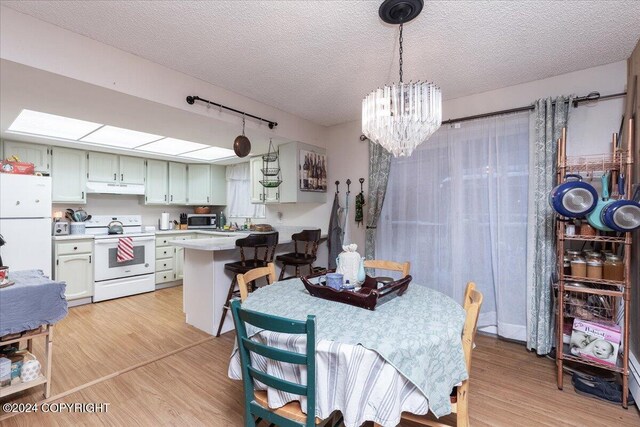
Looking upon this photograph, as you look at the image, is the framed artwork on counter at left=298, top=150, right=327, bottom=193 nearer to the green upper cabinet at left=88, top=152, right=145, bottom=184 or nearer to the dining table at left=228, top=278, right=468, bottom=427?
the dining table at left=228, top=278, right=468, bottom=427

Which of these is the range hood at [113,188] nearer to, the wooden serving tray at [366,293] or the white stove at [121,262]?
the white stove at [121,262]

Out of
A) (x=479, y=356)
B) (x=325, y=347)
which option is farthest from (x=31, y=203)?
(x=479, y=356)

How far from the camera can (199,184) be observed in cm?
532

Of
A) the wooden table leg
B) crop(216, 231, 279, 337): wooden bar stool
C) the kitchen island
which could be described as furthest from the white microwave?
the wooden table leg

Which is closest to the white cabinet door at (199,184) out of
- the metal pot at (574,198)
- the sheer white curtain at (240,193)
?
the sheer white curtain at (240,193)

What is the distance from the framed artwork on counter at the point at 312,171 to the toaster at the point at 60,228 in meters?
3.16

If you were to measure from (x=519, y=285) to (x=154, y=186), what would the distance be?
5165 mm

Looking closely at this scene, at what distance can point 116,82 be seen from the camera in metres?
2.14

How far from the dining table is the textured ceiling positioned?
69.3 inches

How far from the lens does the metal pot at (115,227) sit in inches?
163

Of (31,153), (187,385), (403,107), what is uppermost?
(31,153)

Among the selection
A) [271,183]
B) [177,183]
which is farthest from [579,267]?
[177,183]

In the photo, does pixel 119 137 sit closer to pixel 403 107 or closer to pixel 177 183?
pixel 177 183

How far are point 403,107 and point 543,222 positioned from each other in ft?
5.93
